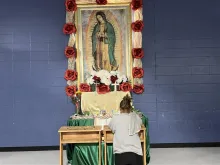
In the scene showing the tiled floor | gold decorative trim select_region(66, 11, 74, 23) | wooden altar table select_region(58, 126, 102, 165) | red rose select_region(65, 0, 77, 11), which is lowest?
the tiled floor

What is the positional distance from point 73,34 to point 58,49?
46 cm

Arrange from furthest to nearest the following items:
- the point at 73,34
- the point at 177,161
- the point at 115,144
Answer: the point at 73,34, the point at 177,161, the point at 115,144

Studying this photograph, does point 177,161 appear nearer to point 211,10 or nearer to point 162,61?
point 162,61

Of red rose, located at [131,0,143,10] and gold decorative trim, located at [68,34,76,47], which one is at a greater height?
red rose, located at [131,0,143,10]

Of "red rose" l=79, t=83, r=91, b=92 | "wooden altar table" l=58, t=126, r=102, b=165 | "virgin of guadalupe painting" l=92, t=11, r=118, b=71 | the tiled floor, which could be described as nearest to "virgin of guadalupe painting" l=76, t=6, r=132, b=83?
"virgin of guadalupe painting" l=92, t=11, r=118, b=71

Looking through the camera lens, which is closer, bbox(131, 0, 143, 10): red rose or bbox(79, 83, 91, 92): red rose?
bbox(79, 83, 91, 92): red rose

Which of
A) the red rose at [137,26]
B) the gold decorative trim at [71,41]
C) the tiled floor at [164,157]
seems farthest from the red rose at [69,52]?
the tiled floor at [164,157]

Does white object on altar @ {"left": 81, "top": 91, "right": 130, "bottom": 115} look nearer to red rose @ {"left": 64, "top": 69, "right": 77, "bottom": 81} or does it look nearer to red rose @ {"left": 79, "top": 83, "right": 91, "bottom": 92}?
red rose @ {"left": 79, "top": 83, "right": 91, "bottom": 92}

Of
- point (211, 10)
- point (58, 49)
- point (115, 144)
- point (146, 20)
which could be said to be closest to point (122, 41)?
point (146, 20)

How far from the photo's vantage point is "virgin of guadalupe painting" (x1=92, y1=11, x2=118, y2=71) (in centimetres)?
772

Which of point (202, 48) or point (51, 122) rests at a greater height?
point (202, 48)

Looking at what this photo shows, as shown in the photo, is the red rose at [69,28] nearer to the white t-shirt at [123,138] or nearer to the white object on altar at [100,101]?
the white object on altar at [100,101]

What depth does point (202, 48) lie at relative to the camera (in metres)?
7.85

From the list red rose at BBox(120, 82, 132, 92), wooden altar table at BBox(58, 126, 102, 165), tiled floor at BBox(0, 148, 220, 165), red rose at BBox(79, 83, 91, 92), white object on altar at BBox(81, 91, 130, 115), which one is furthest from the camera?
red rose at BBox(79, 83, 91, 92)
